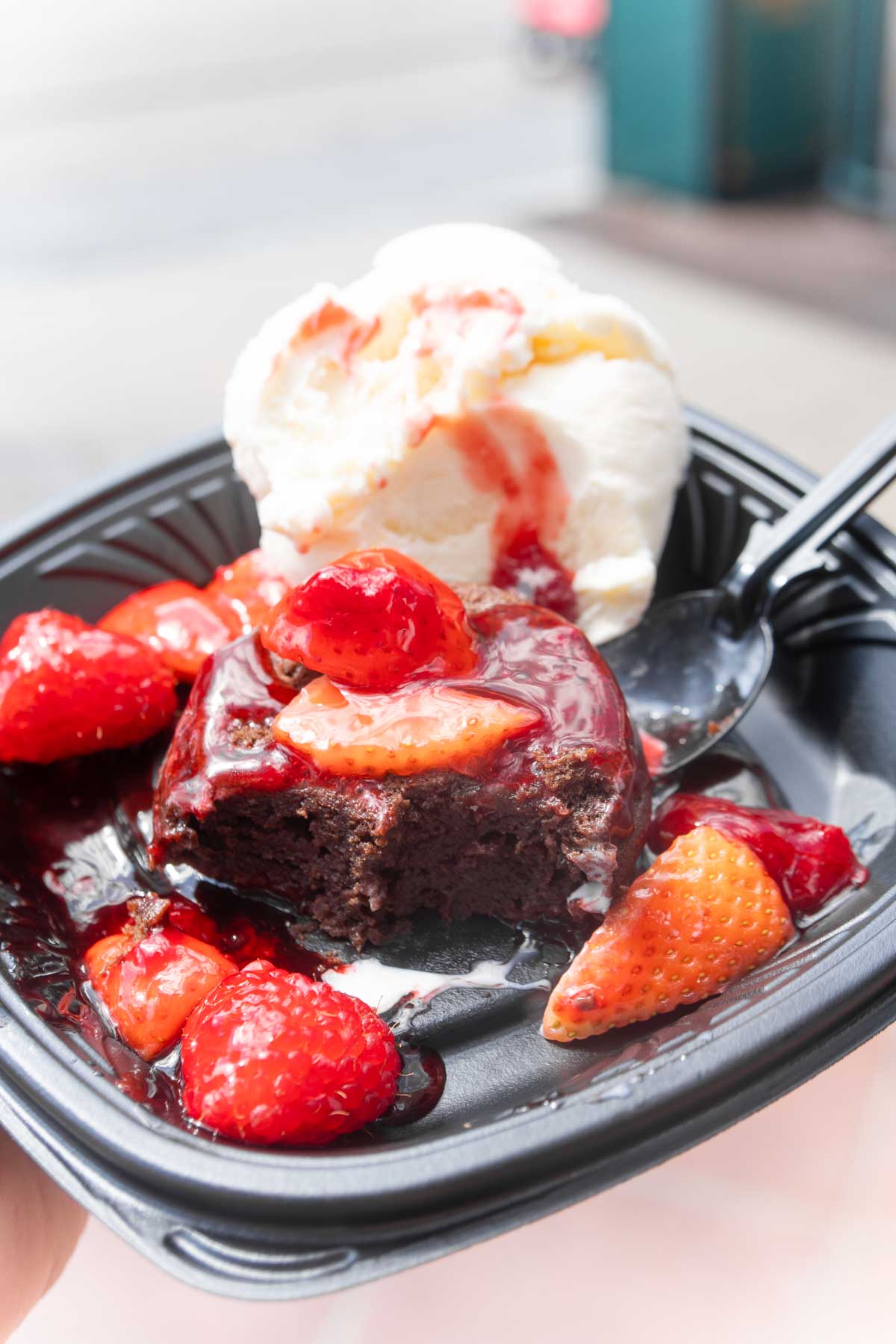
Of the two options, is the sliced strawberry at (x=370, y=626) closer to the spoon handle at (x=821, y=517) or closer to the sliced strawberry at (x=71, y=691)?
the sliced strawberry at (x=71, y=691)

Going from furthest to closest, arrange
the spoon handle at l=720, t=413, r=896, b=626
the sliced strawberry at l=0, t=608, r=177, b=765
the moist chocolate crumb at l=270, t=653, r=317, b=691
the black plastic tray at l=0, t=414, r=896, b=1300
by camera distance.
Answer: the spoon handle at l=720, t=413, r=896, b=626 < the sliced strawberry at l=0, t=608, r=177, b=765 < the moist chocolate crumb at l=270, t=653, r=317, b=691 < the black plastic tray at l=0, t=414, r=896, b=1300

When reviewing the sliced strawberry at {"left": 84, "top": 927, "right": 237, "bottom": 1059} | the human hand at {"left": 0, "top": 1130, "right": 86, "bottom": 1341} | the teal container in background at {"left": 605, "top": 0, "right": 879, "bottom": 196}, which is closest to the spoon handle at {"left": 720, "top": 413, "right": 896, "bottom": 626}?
the sliced strawberry at {"left": 84, "top": 927, "right": 237, "bottom": 1059}

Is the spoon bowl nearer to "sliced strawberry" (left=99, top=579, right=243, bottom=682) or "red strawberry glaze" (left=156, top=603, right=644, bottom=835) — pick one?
"red strawberry glaze" (left=156, top=603, right=644, bottom=835)

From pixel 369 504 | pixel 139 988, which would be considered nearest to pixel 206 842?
pixel 139 988

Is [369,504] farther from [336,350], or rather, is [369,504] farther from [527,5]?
[527,5]

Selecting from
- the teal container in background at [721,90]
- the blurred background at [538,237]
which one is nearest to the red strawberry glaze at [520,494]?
the blurred background at [538,237]

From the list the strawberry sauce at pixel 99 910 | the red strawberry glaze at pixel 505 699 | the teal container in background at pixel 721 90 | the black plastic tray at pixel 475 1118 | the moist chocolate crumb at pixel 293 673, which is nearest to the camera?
the black plastic tray at pixel 475 1118
